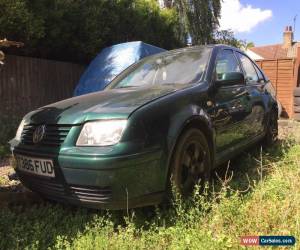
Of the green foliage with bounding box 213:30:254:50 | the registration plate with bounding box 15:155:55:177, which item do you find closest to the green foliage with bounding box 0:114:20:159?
the registration plate with bounding box 15:155:55:177

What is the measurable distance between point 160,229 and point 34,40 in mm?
7511

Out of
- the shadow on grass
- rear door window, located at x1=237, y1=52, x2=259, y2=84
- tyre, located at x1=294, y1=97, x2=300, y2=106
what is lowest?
tyre, located at x1=294, y1=97, x2=300, y2=106

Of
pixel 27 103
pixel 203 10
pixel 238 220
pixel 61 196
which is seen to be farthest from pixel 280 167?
pixel 203 10

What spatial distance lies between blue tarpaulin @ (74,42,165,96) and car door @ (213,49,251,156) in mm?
4304

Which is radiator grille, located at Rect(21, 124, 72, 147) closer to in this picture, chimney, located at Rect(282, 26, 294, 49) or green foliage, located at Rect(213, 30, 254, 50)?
green foliage, located at Rect(213, 30, 254, 50)

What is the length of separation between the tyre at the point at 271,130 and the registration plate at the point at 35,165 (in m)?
3.66

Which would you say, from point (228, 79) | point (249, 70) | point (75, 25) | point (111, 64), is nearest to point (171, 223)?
point (228, 79)

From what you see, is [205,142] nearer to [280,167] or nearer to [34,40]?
[280,167]

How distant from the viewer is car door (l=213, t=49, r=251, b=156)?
3.80 m

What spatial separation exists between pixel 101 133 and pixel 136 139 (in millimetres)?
271

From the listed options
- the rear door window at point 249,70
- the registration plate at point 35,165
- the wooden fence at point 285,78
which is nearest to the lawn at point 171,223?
the registration plate at point 35,165

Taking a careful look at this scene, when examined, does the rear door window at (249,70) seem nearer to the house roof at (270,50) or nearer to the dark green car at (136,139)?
the dark green car at (136,139)

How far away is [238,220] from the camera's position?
114 inches

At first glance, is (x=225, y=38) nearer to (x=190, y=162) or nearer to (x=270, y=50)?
(x=190, y=162)
